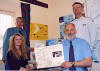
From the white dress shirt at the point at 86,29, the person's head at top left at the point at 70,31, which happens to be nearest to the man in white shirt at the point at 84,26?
the white dress shirt at the point at 86,29

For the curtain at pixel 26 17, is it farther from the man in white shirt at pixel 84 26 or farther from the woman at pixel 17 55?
the man in white shirt at pixel 84 26

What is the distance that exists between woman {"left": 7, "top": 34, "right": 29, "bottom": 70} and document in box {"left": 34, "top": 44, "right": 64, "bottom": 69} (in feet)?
1.02

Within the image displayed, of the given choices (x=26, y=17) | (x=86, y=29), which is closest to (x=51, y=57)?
(x=86, y=29)

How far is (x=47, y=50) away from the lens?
175cm

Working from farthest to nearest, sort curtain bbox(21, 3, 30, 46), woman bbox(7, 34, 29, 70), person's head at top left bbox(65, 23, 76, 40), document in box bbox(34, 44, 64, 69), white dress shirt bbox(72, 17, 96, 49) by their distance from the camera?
curtain bbox(21, 3, 30, 46) → white dress shirt bbox(72, 17, 96, 49) → woman bbox(7, 34, 29, 70) → person's head at top left bbox(65, 23, 76, 40) → document in box bbox(34, 44, 64, 69)

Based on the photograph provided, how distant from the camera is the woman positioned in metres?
2.00

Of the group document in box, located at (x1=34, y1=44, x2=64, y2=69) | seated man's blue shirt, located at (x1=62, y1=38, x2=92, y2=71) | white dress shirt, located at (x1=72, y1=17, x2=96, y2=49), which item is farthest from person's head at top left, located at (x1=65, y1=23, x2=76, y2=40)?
white dress shirt, located at (x1=72, y1=17, x2=96, y2=49)

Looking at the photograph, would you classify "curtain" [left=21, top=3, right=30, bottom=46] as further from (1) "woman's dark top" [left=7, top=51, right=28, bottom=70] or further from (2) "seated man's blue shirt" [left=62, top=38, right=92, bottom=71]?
(2) "seated man's blue shirt" [left=62, top=38, right=92, bottom=71]

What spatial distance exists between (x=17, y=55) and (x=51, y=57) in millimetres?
612

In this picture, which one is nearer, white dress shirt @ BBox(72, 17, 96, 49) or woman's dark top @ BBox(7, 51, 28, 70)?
woman's dark top @ BBox(7, 51, 28, 70)

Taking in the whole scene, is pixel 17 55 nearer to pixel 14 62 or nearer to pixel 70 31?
pixel 14 62

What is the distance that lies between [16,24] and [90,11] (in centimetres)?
144

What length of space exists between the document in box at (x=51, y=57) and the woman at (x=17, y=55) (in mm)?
312

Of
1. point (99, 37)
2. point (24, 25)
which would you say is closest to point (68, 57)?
point (99, 37)
